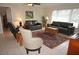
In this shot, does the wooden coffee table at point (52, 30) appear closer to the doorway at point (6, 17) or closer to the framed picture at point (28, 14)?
the framed picture at point (28, 14)

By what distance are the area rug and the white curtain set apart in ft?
1.44

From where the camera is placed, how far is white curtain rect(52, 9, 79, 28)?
5.10 ft

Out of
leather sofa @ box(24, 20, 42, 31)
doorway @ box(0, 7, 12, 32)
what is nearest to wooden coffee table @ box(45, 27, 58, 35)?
leather sofa @ box(24, 20, 42, 31)

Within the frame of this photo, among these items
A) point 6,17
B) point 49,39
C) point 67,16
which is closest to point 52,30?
point 49,39

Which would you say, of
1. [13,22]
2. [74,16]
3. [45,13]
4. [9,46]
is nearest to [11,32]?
[13,22]

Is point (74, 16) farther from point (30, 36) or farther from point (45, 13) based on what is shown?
point (30, 36)

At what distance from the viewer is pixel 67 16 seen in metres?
1.68

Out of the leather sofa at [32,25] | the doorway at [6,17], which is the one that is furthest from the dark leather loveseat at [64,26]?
the doorway at [6,17]

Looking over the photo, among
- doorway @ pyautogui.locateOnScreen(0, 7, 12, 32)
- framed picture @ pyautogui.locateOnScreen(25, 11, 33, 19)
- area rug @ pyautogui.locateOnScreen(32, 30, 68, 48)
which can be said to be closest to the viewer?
doorway @ pyautogui.locateOnScreen(0, 7, 12, 32)

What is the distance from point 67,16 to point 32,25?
767 millimetres

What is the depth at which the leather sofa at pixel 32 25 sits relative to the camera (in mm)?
1790

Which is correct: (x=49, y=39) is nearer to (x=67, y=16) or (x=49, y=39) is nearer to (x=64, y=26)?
(x=64, y=26)

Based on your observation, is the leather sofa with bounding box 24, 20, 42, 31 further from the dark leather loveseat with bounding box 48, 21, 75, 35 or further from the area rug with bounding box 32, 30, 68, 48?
the dark leather loveseat with bounding box 48, 21, 75, 35
